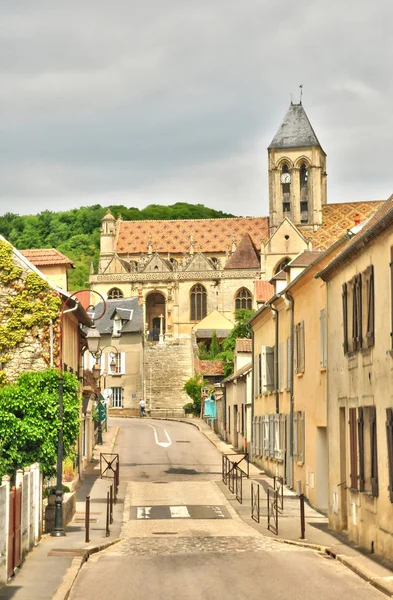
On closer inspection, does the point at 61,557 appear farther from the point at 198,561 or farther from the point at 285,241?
the point at 285,241

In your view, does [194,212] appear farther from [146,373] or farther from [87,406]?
[87,406]

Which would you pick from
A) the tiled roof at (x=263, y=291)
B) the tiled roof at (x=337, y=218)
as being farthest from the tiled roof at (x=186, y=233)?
the tiled roof at (x=263, y=291)

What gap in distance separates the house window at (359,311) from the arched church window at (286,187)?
9738cm

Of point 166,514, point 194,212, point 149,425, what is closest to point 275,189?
point 149,425

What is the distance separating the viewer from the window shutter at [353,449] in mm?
19625

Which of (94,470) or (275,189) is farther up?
(275,189)

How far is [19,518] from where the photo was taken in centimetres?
1670

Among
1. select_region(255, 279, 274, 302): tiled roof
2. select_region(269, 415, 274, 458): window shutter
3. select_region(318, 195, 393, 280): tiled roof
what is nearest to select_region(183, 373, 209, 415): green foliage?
select_region(255, 279, 274, 302): tiled roof

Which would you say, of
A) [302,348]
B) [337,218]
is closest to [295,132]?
[337,218]

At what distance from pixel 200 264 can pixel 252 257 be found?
5.86 m

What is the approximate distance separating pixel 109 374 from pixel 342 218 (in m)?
42.4

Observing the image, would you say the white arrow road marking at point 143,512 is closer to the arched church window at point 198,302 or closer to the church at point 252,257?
the church at point 252,257

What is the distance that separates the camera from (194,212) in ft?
616

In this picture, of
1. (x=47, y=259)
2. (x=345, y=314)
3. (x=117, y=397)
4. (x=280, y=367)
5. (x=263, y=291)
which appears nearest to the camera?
(x=345, y=314)
